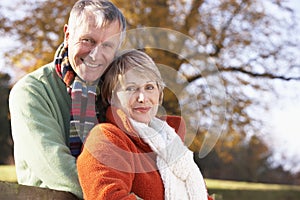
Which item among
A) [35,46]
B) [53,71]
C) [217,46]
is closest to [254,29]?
[217,46]

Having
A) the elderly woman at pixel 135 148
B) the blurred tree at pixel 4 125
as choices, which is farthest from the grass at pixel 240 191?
the elderly woman at pixel 135 148

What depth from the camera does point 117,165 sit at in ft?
5.52

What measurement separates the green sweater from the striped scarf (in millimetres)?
45

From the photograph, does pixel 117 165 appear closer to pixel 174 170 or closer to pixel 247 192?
pixel 174 170

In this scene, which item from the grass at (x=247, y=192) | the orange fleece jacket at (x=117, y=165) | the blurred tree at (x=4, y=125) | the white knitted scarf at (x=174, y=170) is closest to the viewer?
the orange fleece jacket at (x=117, y=165)

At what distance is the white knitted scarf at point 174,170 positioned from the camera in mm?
1808

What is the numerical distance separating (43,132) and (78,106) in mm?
181

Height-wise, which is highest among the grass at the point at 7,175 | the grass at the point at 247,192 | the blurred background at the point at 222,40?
the blurred background at the point at 222,40

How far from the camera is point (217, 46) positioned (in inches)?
305

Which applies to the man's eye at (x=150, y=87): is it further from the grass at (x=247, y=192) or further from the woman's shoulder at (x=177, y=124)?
the grass at (x=247, y=192)

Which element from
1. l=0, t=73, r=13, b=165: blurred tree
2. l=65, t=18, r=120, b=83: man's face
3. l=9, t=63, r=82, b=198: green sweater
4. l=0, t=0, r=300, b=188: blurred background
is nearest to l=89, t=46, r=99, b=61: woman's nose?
l=65, t=18, r=120, b=83: man's face

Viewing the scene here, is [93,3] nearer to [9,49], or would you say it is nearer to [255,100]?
[9,49]

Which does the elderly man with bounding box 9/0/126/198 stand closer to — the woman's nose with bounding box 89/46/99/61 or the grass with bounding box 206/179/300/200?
the woman's nose with bounding box 89/46/99/61

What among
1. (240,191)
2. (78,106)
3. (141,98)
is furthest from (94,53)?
(240,191)
